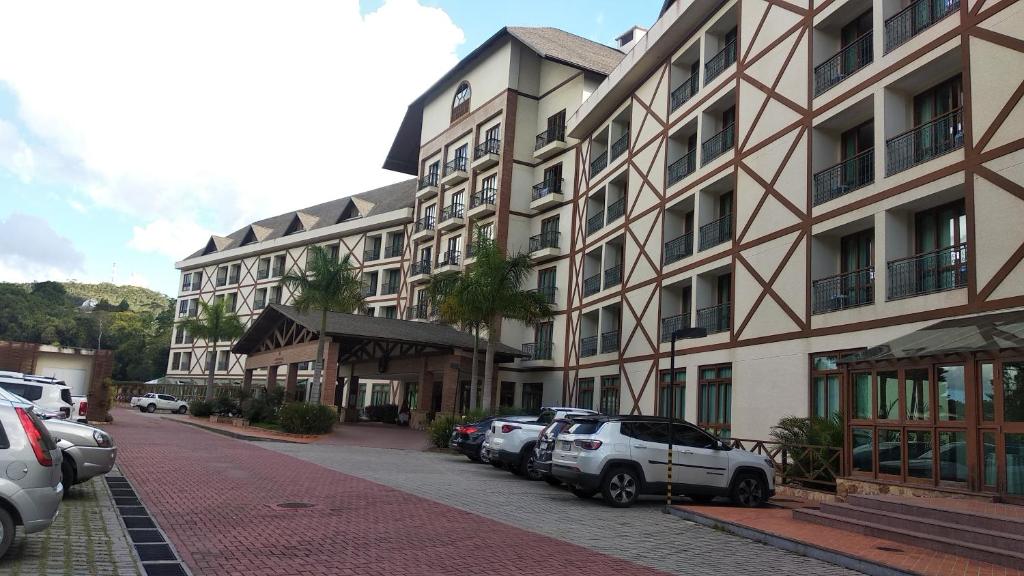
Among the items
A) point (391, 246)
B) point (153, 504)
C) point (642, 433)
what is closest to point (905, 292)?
point (642, 433)

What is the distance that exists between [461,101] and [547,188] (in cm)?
1075

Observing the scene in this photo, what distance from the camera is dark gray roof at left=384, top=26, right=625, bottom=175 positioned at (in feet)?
139

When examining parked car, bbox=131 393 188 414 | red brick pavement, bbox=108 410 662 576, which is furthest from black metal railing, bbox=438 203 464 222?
red brick pavement, bbox=108 410 662 576

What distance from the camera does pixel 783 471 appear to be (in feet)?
58.9

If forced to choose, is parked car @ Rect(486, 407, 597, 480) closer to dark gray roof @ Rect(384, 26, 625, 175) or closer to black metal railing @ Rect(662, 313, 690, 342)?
black metal railing @ Rect(662, 313, 690, 342)

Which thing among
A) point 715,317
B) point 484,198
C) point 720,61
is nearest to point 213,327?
point 484,198

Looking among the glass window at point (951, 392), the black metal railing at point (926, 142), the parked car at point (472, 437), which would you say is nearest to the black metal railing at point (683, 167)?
the black metal railing at point (926, 142)

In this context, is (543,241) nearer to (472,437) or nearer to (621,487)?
(472,437)

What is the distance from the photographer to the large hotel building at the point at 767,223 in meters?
14.8

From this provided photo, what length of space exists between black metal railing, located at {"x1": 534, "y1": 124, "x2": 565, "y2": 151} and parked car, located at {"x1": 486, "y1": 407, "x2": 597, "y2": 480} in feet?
81.4

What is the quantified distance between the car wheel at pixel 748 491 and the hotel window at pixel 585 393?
19.3 metres

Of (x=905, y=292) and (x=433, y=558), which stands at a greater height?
(x=905, y=292)

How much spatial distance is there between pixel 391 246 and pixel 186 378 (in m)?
30.8

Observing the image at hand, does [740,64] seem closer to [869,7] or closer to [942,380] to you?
[869,7]
